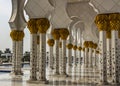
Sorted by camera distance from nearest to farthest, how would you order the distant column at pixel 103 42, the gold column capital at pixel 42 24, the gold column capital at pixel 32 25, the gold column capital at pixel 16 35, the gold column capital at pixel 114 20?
1. the gold column capital at pixel 114 20
2. the distant column at pixel 103 42
3. the gold column capital at pixel 42 24
4. the gold column capital at pixel 32 25
5. the gold column capital at pixel 16 35

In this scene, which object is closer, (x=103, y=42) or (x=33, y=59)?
(x=103, y=42)

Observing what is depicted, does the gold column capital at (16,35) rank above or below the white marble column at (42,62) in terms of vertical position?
above

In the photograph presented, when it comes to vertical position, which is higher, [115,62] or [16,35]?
[16,35]

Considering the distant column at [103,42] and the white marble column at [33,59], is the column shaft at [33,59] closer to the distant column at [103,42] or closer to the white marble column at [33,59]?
the white marble column at [33,59]

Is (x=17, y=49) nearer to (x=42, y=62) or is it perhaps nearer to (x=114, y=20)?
(x=42, y=62)

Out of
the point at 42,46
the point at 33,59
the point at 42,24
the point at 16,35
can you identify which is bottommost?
the point at 33,59

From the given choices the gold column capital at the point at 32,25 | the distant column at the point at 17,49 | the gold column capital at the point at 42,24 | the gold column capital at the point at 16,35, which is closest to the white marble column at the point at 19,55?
the distant column at the point at 17,49

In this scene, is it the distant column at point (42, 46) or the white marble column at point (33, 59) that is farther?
the white marble column at point (33, 59)

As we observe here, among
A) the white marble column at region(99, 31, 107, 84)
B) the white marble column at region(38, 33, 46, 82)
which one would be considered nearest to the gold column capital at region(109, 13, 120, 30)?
the white marble column at region(99, 31, 107, 84)

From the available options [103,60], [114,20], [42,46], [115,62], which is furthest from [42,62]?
[114,20]

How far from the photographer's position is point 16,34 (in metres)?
10.2

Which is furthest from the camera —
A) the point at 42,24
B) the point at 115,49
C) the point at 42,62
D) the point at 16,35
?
the point at 16,35

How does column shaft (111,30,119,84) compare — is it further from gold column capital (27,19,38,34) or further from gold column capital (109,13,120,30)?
gold column capital (27,19,38,34)

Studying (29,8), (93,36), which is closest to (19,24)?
(29,8)
